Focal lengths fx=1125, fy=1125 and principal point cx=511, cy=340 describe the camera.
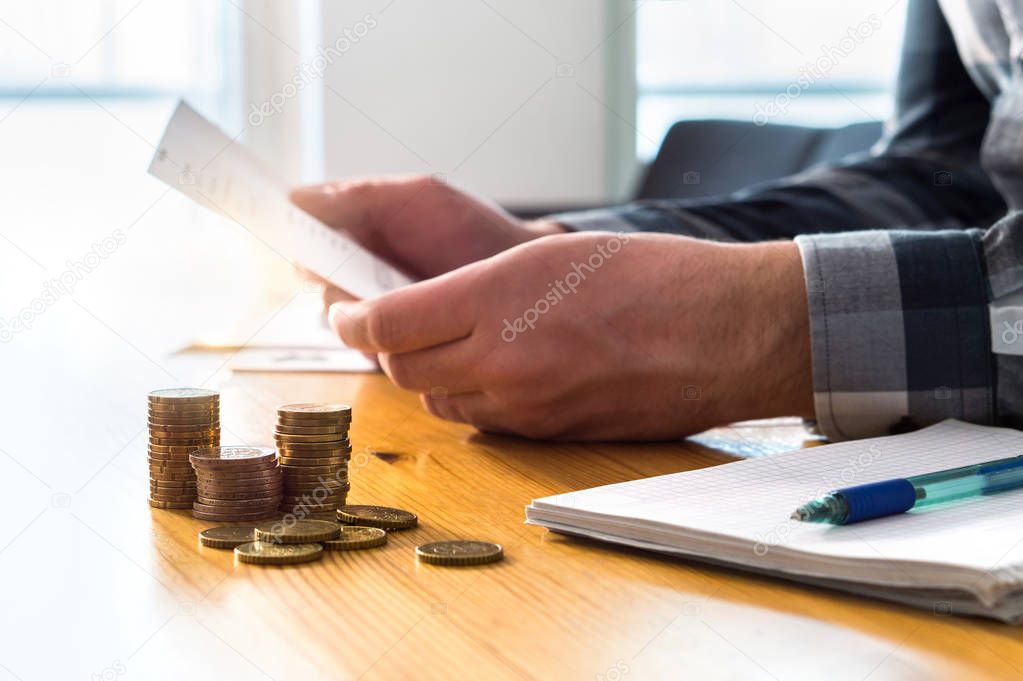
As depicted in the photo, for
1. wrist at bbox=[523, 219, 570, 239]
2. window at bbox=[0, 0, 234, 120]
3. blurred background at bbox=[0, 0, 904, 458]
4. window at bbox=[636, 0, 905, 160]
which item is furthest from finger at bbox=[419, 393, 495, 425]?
window at bbox=[0, 0, 234, 120]

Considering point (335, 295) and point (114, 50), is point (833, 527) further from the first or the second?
point (114, 50)

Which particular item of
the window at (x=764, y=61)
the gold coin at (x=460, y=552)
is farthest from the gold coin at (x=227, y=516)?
the window at (x=764, y=61)

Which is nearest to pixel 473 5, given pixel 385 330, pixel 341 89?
pixel 341 89

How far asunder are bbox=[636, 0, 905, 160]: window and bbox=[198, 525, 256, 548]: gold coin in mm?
2811

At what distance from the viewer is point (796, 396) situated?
82 cm

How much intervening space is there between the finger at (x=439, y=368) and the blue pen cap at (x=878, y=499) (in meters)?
0.34

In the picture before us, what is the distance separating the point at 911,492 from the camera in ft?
1.84

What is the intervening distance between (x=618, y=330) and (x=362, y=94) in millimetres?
2732

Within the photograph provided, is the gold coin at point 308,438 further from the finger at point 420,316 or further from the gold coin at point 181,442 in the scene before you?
the finger at point 420,316

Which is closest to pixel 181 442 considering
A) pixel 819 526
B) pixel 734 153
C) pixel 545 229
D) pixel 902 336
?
pixel 819 526

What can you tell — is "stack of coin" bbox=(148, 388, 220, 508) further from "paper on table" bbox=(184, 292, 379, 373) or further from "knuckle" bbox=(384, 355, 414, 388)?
"paper on table" bbox=(184, 292, 379, 373)

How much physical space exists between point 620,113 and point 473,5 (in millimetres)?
586

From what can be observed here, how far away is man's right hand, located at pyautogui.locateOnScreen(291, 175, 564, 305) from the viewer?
4.31ft

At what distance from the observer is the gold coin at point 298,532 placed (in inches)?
22.4
